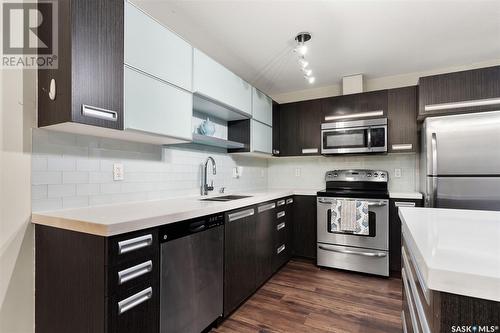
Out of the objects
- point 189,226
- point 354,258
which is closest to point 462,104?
point 354,258

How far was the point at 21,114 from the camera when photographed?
137 cm

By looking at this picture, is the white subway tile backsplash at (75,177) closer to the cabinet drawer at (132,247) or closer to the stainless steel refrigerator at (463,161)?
the cabinet drawer at (132,247)

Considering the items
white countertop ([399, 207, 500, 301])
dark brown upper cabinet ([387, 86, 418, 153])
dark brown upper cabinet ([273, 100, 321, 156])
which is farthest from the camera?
dark brown upper cabinet ([273, 100, 321, 156])

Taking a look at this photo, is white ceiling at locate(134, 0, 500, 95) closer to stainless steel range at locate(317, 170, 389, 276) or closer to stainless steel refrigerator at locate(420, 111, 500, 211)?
stainless steel refrigerator at locate(420, 111, 500, 211)

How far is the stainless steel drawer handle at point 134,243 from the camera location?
46.4 inches

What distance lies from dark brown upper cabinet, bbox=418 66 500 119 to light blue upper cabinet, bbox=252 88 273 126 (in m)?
1.73

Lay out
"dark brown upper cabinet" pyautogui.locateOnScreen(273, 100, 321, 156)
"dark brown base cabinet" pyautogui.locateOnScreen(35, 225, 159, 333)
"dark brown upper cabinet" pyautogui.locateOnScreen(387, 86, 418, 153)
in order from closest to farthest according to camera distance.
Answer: "dark brown base cabinet" pyautogui.locateOnScreen(35, 225, 159, 333), "dark brown upper cabinet" pyautogui.locateOnScreen(387, 86, 418, 153), "dark brown upper cabinet" pyautogui.locateOnScreen(273, 100, 321, 156)

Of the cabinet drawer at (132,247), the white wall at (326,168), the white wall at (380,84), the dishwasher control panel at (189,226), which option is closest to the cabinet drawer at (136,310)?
the cabinet drawer at (132,247)

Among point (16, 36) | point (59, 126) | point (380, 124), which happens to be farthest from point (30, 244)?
point (380, 124)

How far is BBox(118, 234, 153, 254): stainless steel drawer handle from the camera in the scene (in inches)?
46.4

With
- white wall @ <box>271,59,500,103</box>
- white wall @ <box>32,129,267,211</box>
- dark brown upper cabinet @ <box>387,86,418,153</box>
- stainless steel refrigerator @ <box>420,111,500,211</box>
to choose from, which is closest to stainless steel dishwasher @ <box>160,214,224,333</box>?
white wall @ <box>32,129,267,211</box>

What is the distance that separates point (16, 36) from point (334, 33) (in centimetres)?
233

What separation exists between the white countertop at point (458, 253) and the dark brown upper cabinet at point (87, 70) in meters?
1.58

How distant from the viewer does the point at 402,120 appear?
2951mm
